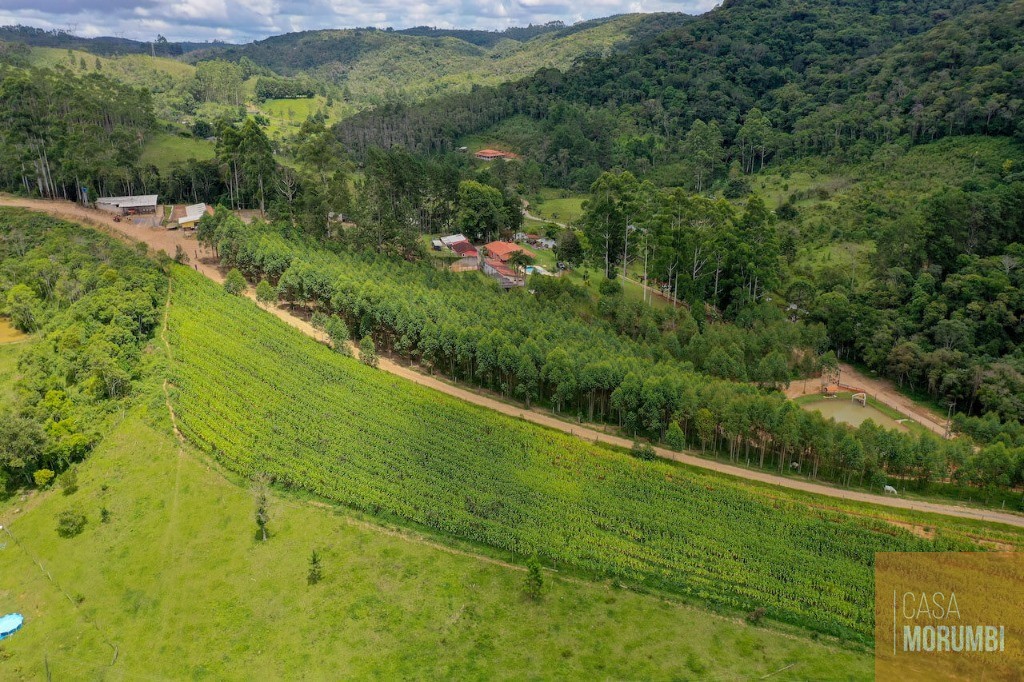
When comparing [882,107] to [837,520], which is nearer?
[837,520]

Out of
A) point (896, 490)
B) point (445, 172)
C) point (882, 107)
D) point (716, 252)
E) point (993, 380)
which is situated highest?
point (882, 107)

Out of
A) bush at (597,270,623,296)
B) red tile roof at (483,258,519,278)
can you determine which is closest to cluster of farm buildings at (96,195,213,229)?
red tile roof at (483,258,519,278)

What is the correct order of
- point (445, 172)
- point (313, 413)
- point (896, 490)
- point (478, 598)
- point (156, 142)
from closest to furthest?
point (478, 598) < point (896, 490) < point (313, 413) < point (445, 172) < point (156, 142)

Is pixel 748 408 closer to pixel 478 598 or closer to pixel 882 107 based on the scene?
pixel 478 598

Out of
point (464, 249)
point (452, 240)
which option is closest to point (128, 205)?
point (452, 240)

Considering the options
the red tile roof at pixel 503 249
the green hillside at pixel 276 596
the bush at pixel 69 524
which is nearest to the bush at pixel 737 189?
the red tile roof at pixel 503 249

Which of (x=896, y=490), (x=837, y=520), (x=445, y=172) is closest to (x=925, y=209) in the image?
(x=896, y=490)

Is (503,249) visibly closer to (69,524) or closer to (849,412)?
(849,412)

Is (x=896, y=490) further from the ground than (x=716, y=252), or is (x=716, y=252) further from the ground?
(x=716, y=252)

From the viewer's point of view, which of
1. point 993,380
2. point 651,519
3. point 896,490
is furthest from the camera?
point 993,380
